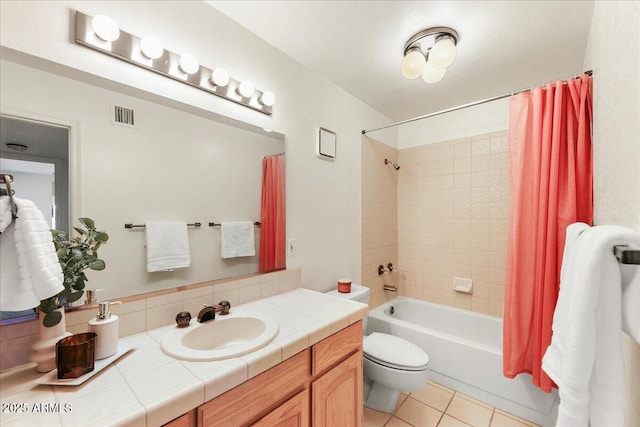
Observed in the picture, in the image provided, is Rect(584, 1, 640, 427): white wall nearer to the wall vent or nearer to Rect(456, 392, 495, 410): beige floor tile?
Rect(456, 392, 495, 410): beige floor tile

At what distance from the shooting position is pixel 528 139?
63.2 inches

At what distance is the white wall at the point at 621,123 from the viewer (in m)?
0.60

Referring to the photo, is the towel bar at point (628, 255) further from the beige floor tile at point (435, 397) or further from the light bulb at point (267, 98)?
the beige floor tile at point (435, 397)

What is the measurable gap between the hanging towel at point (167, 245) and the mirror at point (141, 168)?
2 cm

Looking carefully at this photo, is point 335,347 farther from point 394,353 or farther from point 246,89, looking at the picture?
point 246,89

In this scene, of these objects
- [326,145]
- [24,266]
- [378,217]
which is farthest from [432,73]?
[24,266]

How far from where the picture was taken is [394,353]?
1.66 meters

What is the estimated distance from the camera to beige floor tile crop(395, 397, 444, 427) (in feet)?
5.37

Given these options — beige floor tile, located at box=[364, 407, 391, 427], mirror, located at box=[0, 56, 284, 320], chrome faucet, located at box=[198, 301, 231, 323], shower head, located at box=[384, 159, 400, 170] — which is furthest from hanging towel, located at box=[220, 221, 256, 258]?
shower head, located at box=[384, 159, 400, 170]

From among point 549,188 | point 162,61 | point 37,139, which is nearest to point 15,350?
point 37,139

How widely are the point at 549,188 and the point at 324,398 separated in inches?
65.2

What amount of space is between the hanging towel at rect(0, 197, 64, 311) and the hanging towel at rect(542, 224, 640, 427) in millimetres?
1176

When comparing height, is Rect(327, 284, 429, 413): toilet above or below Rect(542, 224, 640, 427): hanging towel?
below

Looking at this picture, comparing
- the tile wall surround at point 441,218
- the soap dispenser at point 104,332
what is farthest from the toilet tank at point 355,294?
the soap dispenser at point 104,332
